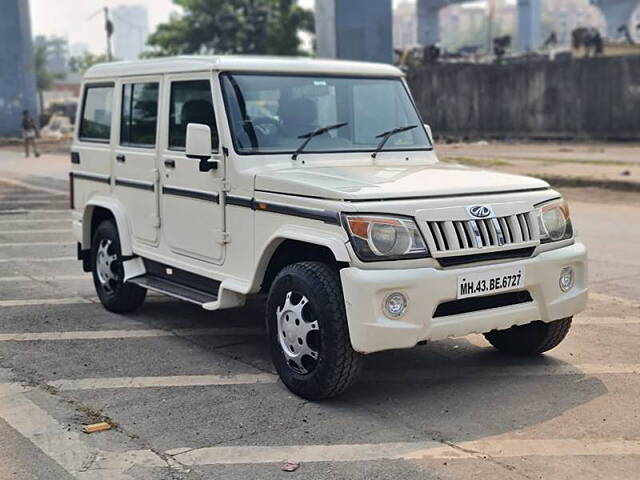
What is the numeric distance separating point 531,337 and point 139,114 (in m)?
3.48

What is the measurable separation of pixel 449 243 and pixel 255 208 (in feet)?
4.33

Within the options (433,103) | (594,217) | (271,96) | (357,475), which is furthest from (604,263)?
(433,103)

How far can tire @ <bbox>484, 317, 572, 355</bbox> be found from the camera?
5664mm

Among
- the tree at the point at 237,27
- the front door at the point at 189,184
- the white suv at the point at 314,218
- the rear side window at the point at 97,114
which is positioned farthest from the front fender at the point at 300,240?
the tree at the point at 237,27

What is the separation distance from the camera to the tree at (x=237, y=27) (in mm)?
51812

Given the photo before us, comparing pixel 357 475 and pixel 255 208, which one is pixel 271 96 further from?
pixel 357 475

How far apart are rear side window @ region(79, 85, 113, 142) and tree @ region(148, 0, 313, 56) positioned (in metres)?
44.4

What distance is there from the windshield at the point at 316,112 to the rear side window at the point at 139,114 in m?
1.03

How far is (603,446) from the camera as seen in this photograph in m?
4.37

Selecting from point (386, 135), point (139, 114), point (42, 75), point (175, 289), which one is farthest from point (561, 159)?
point (42, 75)

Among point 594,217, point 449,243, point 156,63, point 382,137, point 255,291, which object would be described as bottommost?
point 594,217

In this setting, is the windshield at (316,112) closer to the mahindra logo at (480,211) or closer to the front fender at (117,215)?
the mahindra logo at (480,211)

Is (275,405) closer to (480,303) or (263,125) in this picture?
(480,303)

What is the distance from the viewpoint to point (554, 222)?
17.6 feet
